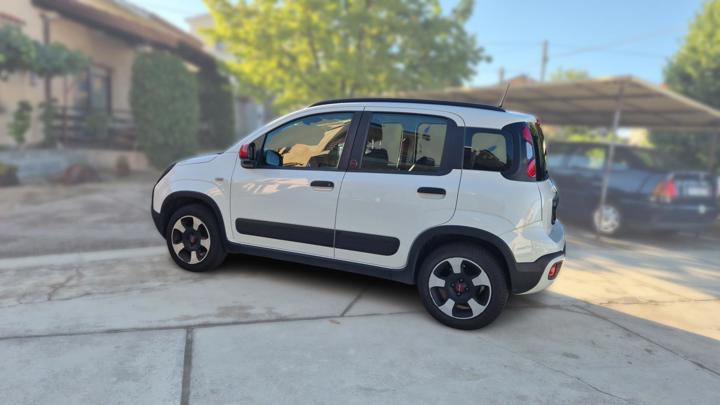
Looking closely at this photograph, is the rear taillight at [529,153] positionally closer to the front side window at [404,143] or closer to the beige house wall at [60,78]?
the front side window at [404,143]

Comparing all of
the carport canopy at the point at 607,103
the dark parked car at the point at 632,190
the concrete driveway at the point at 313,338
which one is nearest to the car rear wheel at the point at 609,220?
the dark parked car at the point at 632,190

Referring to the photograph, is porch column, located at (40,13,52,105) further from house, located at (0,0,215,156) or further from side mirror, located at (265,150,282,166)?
side mirror, located at (265,150,282,166)

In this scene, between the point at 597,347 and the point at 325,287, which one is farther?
the point at 325,287

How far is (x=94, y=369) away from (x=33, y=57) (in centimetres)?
997

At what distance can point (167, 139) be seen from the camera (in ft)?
40.1

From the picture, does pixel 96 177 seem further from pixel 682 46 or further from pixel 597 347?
pixel 682 46

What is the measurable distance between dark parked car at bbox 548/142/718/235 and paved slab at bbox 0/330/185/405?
7317 mm

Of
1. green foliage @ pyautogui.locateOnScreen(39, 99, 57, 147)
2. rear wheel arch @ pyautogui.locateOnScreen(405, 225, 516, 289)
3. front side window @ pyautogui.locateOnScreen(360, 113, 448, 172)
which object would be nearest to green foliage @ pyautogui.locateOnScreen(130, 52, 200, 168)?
green foliage @ pyautogui.locateOnScreen(39, 99, 57, 147)

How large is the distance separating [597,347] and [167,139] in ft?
37.5

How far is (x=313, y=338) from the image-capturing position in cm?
328

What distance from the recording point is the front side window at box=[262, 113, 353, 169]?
395 cm

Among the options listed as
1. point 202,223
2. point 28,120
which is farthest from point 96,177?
point 202,223

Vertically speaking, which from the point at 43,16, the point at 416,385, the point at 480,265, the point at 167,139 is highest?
the point at 43,16

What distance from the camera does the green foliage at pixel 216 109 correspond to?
16.8 m
